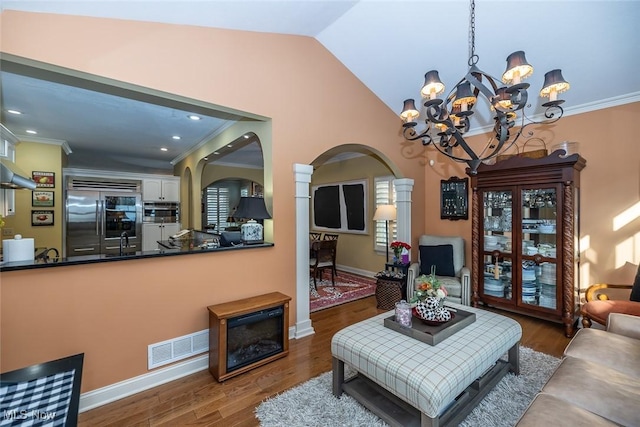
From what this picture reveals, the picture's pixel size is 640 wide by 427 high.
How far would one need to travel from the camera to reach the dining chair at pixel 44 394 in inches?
42.1

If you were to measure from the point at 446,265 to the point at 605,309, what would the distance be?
1618mm

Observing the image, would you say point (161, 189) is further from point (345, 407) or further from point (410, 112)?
point (345, 407)

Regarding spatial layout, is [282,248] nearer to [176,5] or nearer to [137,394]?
[137,394]

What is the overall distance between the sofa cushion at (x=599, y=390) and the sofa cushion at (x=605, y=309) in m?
1.16

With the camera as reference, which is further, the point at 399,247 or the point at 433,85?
the point at 399,247

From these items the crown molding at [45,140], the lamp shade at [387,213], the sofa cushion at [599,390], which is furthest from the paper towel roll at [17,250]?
the lamp shade at [387,213]

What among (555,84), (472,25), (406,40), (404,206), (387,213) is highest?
(406,40)

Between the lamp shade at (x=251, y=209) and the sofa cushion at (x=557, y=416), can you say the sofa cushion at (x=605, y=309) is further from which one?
the lamp shade at (x=251, y=209)

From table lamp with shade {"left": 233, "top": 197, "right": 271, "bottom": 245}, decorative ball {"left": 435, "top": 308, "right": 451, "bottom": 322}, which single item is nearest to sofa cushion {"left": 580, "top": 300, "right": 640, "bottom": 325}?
decorative ball {"left": 435, "top": 308, "right": 451, "bottom": 322}

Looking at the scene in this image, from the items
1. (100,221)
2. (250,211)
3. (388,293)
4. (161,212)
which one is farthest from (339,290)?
(100,221)

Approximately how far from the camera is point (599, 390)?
4.83ft

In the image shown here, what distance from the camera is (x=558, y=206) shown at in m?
3.20

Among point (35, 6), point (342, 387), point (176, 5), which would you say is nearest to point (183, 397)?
point (342, 387)

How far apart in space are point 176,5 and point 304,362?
3.18 m
